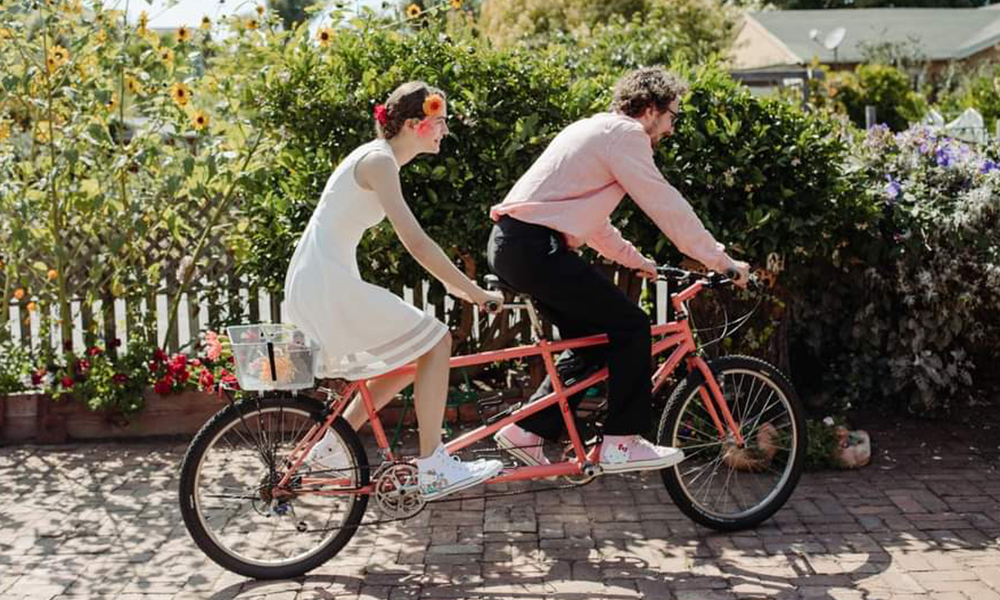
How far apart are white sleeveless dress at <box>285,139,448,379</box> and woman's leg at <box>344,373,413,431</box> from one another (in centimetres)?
17

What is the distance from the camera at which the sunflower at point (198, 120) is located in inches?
254

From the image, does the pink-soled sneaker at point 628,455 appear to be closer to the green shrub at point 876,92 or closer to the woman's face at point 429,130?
the woman's face at point 429,130

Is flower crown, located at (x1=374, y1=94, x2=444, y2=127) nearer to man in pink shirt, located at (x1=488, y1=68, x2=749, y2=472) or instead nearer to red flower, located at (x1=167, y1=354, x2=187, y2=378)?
man in pink shirt, located at (x1=488, y1=68, x2=749, y2=472)

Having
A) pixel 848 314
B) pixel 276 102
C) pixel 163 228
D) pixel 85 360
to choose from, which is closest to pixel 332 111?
pixel 276 102

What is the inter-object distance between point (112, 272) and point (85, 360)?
25.7 inches

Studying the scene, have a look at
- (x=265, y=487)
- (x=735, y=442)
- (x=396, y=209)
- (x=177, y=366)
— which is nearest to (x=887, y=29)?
(x=177, y=366)

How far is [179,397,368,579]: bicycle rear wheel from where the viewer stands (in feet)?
14.7

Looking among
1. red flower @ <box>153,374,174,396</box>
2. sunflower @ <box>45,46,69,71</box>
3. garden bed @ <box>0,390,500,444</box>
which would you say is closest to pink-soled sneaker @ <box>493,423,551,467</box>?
garden bed @ <box>0,390,500,444</box>

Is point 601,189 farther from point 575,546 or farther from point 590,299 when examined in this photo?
point 575,546

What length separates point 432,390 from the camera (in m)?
4.54

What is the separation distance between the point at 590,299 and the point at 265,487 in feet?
4.65

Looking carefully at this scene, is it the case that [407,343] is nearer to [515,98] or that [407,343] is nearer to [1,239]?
[515,98]

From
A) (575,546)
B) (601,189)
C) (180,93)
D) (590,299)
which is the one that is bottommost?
(575,546)

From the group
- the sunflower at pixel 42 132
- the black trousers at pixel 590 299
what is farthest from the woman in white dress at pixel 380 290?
the sunflower at pixel 42 132
